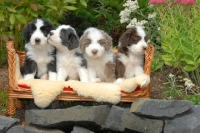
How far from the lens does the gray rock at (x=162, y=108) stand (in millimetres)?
4887

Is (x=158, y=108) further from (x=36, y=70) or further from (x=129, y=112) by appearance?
(x=36, y=70)

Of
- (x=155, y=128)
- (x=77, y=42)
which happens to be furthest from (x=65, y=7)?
(x=155, y=128)

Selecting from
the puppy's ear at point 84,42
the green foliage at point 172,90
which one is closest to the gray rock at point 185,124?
the green foliage at point 172,90

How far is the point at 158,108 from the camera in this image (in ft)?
16.1

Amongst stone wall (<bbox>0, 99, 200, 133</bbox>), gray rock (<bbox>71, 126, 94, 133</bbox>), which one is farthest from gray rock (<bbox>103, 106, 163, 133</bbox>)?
gray rock (<bbox>71, 126, 94, 133</bbox>)

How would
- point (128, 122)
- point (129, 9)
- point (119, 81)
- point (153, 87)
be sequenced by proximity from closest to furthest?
point (128, 122) → point (119, 81) → point (153, 87) → point (129, 9)

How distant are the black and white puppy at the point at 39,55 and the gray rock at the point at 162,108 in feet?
4.25

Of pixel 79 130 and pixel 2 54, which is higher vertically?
pixel 2 54

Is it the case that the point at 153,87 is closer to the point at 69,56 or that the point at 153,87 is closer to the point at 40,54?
the point at 69,56

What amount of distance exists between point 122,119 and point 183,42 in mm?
1407

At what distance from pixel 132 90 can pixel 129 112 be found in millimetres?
255

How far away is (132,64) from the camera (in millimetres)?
5598

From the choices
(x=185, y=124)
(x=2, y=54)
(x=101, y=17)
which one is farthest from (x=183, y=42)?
(x=101, y=17)

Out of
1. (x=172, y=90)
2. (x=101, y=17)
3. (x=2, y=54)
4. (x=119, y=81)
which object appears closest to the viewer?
(x=119, y=81)
